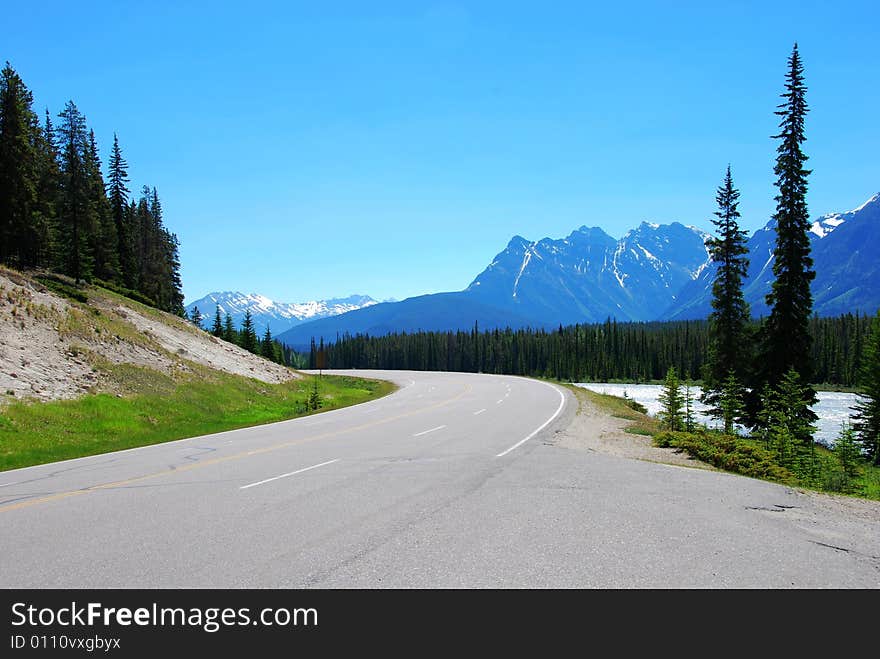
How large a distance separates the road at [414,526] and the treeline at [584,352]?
95614mm

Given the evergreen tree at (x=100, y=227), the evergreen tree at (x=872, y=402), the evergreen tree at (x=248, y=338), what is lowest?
the evergreen tree at (x=872, y=402)

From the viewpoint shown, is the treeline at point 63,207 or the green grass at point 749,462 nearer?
the green grass at point 749,462

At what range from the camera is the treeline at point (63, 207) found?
3931 cm

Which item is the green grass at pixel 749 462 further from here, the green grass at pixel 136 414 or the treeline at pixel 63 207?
the treeline at pixel 63 207

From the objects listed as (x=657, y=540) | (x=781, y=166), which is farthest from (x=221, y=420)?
(x=781, y=166)

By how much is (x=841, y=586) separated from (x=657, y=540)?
1740 mm

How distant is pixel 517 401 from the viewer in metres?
31.5

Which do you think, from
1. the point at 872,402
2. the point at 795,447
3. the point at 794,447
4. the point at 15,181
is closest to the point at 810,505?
the point at 794,447

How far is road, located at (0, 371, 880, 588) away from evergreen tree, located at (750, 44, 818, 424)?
21.9m

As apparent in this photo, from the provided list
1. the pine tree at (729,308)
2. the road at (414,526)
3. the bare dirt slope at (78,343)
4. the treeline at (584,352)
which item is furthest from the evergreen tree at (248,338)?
the road at (414,526)

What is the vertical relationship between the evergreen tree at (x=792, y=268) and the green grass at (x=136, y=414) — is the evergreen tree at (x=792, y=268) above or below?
above

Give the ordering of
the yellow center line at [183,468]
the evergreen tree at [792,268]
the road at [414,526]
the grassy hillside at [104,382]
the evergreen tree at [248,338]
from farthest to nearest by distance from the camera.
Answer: the evergreen tree at [248,338]
the evergreen tree at [792,268]
the grassy hillside at [104,382]
the yellow center line at [183,468]
the road at [414,526]

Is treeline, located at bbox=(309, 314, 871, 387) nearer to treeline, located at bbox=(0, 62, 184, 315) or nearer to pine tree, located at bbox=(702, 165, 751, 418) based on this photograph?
pine tree, located at bbox=(702, 165, 751, 418)

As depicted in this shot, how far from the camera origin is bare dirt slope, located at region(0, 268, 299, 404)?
22.4 meters
